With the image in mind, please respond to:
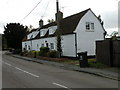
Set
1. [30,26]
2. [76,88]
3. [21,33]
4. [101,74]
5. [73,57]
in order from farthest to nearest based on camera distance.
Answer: [30,26]
[21,33]
[73,57]
[101,74]
[76,88]

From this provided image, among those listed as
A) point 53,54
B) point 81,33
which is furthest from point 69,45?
point 53,54

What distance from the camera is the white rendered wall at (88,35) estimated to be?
27641mm

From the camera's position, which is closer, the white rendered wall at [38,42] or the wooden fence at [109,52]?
the wooden fence at [109,52]

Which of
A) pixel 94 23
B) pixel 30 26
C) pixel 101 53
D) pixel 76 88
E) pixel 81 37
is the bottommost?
pixel 76 88

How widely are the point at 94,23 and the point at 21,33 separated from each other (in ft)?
96.3

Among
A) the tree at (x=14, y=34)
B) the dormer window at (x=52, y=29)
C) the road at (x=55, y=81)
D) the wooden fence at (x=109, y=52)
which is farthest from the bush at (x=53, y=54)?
the tree at (x=14, y=34)

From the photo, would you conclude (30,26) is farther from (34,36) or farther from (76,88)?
(76,88)

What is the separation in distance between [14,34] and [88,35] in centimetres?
2927

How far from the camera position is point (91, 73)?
13.9m

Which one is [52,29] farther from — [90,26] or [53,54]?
[53,54]

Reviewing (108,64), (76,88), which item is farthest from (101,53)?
(76,88)

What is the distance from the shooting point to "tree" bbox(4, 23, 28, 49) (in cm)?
5234

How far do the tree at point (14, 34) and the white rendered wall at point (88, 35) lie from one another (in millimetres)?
28920

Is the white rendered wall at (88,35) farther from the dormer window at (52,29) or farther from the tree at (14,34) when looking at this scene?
the tree at (14,34)
